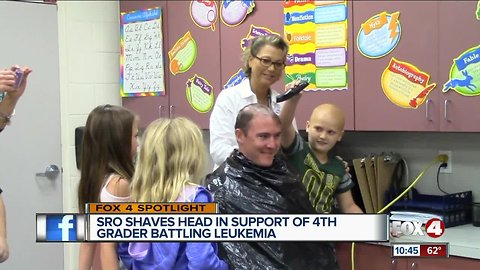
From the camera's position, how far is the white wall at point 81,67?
13.1 ft

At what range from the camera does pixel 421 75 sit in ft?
8.70

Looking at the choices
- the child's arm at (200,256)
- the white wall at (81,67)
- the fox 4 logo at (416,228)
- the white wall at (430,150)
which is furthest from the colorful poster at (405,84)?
the white wall at (81,67)

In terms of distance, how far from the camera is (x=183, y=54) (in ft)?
12.0

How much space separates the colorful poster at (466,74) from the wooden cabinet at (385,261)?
2.20 ft

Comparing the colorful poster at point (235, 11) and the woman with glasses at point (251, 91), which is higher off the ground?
the colorful poster at point (235, 11)

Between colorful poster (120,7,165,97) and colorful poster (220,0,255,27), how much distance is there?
0.55 meters

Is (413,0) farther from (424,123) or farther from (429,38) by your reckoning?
(424,123)

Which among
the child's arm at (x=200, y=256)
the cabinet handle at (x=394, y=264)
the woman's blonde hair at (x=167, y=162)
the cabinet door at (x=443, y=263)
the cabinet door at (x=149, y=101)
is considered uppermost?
the cabinet door at (x=149, y=101)

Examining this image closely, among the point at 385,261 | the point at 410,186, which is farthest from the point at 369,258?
the point at 410,186

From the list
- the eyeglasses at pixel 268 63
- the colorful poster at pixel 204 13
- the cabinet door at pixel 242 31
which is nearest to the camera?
the eyeglasses at pixel 268 63

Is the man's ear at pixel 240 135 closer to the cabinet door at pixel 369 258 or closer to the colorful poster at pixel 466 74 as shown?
the cabinet door at pixel 369 258

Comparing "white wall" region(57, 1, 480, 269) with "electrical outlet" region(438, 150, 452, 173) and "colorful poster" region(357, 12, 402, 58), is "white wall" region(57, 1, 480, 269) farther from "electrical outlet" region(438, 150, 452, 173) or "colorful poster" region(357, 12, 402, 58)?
"electrical outlet" region(438, 150, 452, 173)

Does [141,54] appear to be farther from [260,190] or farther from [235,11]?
[260,190]

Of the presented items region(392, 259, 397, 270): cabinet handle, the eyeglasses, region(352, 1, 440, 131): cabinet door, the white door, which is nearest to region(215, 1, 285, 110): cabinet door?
region(352, 1, 440, 131): cabinet door
